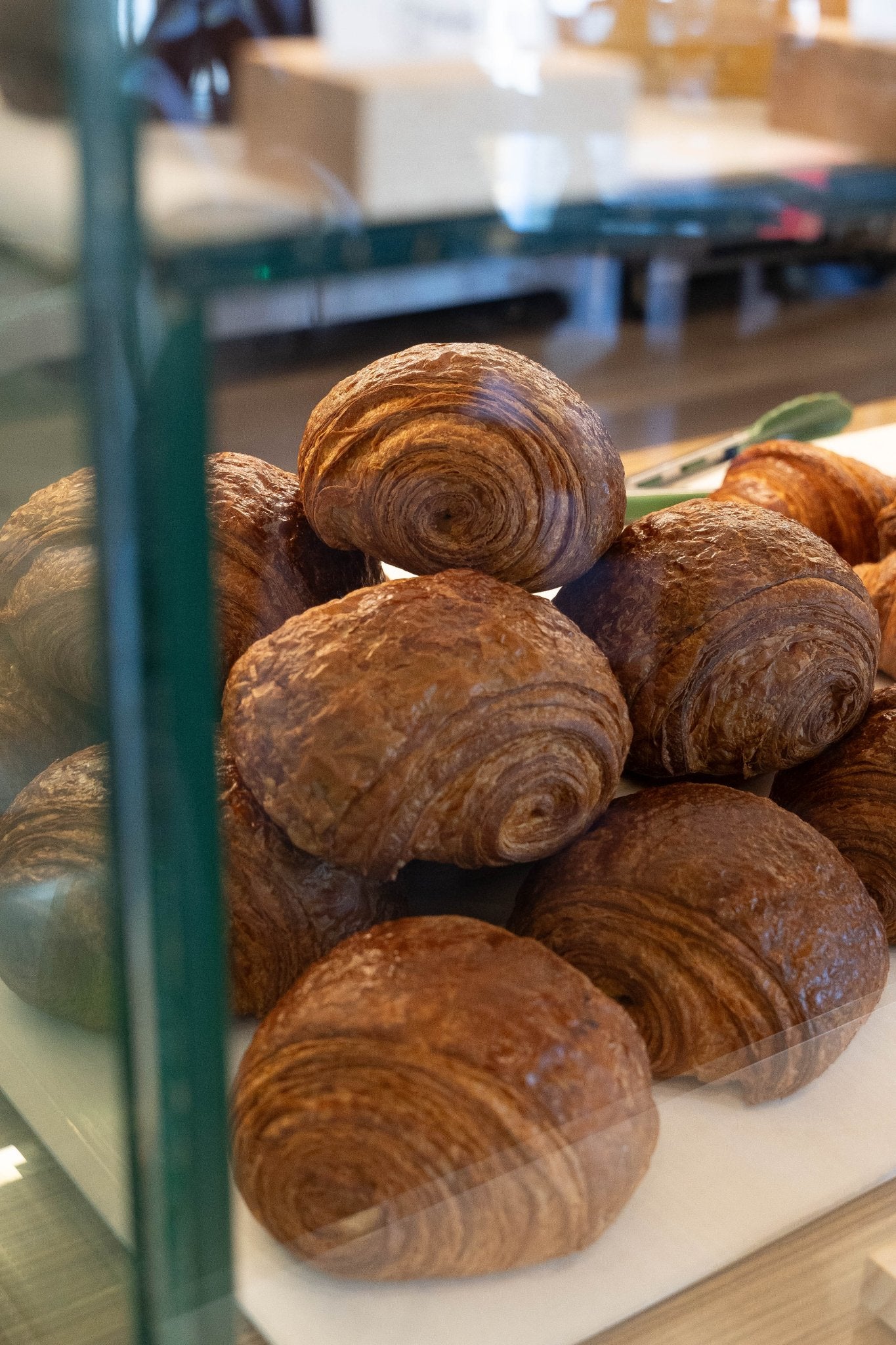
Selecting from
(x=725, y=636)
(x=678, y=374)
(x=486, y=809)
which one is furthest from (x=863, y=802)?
(x=678, y=374)

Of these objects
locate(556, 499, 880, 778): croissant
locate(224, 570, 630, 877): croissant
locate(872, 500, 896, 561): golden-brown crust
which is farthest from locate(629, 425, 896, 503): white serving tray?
locate(224, 570, 630, 877): croissant

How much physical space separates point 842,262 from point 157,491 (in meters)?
0.52

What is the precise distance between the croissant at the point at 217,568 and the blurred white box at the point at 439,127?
9cm

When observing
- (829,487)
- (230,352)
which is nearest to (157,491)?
(230,352)

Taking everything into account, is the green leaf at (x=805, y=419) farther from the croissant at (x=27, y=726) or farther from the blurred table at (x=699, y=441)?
the croissant at (x=27, y=726)

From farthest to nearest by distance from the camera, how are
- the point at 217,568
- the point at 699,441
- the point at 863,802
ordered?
the point at 699,441 → the point at 863,802 → the point at 217,568

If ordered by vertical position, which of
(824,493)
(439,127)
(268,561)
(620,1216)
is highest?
(439,127)

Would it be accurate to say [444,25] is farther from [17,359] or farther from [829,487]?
[829,487]

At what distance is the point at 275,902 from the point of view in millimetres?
543

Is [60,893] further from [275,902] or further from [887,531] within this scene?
[887,531]

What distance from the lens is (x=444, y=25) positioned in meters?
0.42

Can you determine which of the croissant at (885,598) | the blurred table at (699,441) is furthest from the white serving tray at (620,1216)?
the blurred table at (699,441)

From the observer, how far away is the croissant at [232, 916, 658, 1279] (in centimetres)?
44

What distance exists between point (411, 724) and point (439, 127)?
0.69ft
